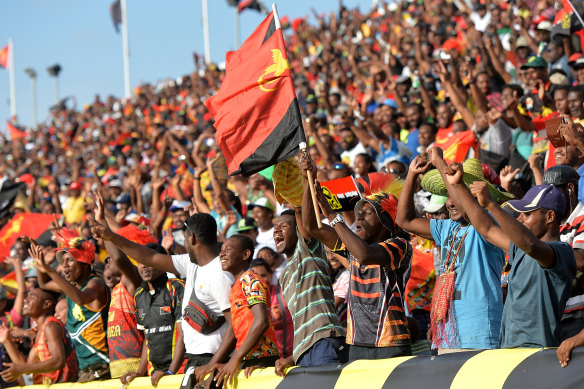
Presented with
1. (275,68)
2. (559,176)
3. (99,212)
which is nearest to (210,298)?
(99,212)

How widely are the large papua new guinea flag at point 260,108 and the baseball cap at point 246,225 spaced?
8.16ft

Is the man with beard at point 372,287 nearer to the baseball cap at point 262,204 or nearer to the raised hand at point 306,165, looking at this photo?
the raised hand at point 306,165

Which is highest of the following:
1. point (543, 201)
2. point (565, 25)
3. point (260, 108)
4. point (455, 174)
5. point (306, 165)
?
point (565, 25)

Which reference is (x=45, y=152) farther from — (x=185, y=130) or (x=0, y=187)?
(x=0, y=187)

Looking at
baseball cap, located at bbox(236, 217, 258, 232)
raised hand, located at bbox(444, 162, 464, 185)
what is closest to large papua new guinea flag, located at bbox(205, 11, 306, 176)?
raised hand, located at bbox(444, 162, 464, 185)

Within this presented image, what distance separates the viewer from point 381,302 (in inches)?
201

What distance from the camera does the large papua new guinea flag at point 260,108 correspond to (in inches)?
215

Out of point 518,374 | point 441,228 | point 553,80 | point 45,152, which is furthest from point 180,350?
point 45,152

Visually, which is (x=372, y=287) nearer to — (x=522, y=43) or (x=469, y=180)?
(x=469, y=180)

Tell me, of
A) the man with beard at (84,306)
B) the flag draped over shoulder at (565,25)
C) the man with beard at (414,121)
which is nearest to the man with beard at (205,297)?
the man with beard at (84,306)

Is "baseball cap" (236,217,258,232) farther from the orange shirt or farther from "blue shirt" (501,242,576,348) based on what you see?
"blue shirt" (501,242,576,348)

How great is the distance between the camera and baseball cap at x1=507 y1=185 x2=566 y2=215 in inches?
176

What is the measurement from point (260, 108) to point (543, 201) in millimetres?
2032

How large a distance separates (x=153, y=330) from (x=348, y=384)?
7.32 ft
